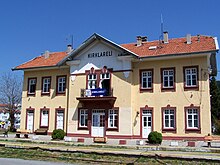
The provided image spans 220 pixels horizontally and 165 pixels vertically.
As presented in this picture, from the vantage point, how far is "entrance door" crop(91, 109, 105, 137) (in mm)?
26312

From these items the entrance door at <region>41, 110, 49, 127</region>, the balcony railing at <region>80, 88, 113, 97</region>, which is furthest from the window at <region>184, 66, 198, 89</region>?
the entrance door at <region>41, 110, 49, 127</region>

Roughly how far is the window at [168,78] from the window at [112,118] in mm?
4920

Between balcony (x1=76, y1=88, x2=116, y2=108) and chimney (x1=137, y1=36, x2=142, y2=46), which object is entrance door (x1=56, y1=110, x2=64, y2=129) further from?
chimney (x1=137, y1=36, x2=142, y2=46)

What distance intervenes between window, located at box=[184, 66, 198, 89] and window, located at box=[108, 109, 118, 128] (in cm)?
668

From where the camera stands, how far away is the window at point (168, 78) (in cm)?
2450

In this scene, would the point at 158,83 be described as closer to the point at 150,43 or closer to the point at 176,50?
the point at 176,50

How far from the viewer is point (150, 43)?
94.0 feet

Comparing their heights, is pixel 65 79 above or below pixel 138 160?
above

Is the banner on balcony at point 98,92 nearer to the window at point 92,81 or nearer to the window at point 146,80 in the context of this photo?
the window at point 92,81

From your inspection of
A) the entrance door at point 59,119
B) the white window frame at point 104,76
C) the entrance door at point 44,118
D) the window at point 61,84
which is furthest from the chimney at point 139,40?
the entrance door at point 44,118

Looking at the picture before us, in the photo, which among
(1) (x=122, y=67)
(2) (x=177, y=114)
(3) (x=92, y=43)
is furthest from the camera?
(3) (x=92, y=43)

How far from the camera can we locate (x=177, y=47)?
990 inches

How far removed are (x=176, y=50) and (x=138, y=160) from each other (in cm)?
1389

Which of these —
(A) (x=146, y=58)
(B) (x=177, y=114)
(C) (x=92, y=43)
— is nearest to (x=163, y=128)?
(B) (x=177, y=114)
